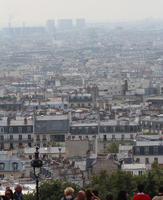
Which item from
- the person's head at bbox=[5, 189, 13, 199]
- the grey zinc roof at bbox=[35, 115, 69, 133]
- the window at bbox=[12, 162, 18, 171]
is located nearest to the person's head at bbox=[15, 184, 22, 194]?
the person's head at bbox=[5, 189, 13, 199]

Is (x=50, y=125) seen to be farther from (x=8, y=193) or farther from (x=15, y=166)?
(x=8, y=193)

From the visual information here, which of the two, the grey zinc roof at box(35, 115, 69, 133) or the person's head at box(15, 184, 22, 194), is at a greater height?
the person's head at box(15, 184, 22, 194)

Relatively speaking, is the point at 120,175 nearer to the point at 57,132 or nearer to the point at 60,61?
the point at 57,132

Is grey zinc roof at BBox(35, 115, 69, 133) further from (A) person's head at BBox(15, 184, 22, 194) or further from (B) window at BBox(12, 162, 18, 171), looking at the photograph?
(A) person's head at BBox(15, 184, 22, 194)

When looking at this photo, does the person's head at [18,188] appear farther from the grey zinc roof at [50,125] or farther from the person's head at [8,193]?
the grey zinc roof at [50,125]

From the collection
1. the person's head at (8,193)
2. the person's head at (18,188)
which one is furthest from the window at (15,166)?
the person's head at (8,193)

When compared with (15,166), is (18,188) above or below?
above

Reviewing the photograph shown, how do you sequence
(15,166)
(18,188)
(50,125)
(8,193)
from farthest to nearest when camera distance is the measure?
(50,125)
(15,166)
(18,188)
(8,193)

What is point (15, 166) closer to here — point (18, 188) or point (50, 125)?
point (50, 125)

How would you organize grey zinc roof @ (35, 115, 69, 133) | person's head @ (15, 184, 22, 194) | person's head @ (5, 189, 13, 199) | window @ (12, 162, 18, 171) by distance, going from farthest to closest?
1. grey zinc roof @ (35, 115, 69, 133)
2. window @ (12, 162, 18, 171)
3. person's head @ (15, 184, 22, 194)
4. person's head @ (5, 189, 13, 199)

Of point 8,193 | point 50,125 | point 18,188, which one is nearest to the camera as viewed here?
point 8,193

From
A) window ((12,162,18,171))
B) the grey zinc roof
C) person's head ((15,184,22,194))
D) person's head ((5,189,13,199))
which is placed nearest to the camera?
person's head ((5,189,13,199))

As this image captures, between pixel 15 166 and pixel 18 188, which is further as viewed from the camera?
pixel 15 166

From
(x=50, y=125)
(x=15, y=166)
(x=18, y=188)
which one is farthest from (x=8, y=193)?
(x=50, y=125)
